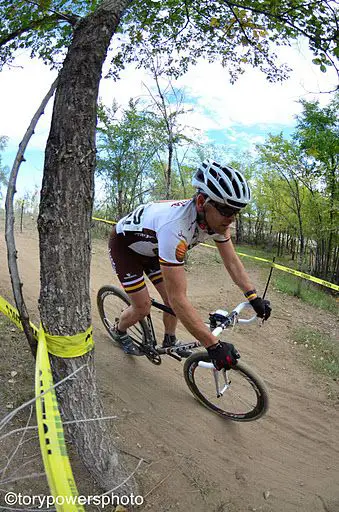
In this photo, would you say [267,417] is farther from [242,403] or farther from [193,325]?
[193,325]

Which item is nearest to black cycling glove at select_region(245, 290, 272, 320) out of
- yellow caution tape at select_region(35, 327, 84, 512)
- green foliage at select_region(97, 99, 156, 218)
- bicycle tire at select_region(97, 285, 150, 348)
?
bicycle tire at select_region(97, 285, 150, 348)

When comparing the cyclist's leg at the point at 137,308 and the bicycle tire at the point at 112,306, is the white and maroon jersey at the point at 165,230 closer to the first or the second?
the cyclist's leg at the point at 137,308

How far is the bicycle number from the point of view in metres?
3.62

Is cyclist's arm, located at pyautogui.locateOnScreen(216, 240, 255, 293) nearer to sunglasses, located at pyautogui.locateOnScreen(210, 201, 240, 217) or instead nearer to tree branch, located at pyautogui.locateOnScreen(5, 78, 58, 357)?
sunglasses, located at pyautogui.locateOnScreen(210, 201, 240, 217)

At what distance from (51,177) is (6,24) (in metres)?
2.91

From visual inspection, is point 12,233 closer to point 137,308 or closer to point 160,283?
point 137,308

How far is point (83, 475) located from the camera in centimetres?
257

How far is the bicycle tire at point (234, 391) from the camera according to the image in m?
3.61

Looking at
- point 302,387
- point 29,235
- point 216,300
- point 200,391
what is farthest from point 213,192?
point 29,235

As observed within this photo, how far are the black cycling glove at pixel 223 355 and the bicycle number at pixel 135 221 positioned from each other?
1318mm

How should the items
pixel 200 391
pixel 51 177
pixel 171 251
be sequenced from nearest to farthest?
1. pixel 51 177
2. pixel 171 251
3. pixel 200 391

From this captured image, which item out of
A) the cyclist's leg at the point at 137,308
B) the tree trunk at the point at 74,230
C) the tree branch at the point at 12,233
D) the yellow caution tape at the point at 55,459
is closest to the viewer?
the yellow caution tape at the point at 55,459

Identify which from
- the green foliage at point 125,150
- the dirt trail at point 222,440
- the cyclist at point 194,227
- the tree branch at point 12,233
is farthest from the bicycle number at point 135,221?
the green foliage at point 125,150

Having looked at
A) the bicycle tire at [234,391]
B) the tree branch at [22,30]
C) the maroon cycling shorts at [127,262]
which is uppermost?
the tree branch at [22,30]
